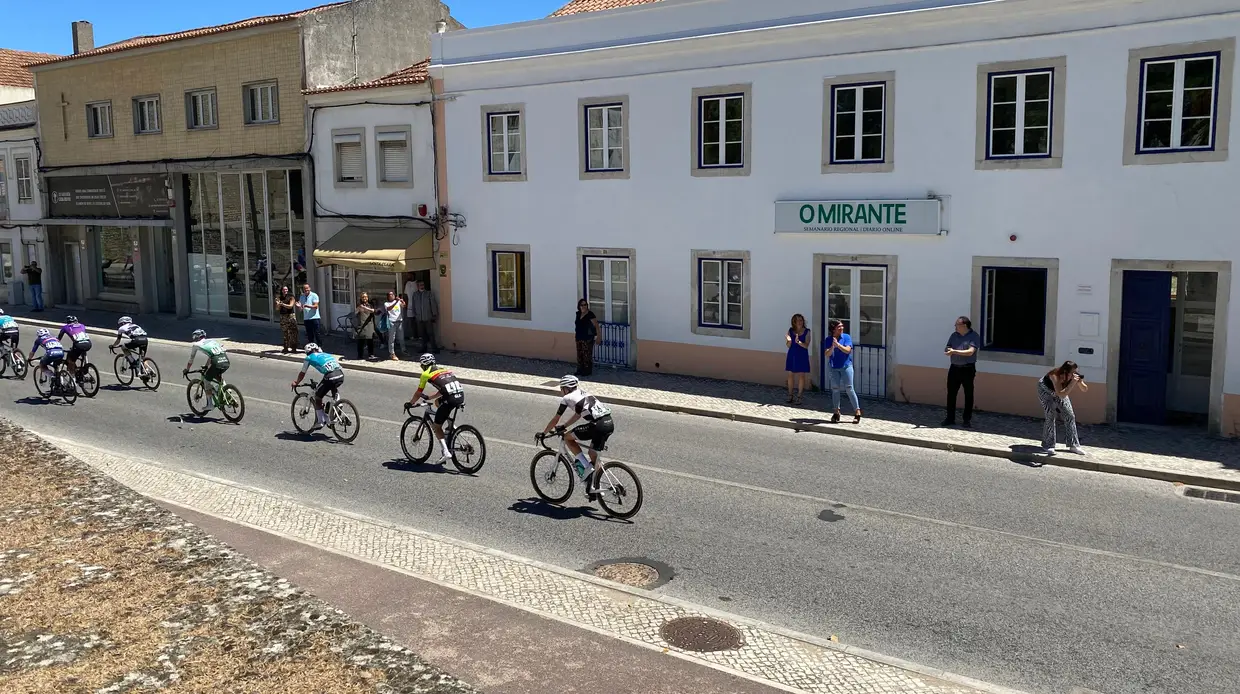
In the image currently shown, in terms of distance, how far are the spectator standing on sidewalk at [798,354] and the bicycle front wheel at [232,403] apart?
9304 millimetres

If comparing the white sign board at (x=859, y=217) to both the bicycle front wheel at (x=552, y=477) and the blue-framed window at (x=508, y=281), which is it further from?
the bicycle front wheel at (x=552, y=477)

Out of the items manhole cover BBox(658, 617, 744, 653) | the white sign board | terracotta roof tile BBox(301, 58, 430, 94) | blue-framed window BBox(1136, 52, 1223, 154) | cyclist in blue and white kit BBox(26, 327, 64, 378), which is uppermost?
terracotta roof tile BBox(301, 58, 430, 94)

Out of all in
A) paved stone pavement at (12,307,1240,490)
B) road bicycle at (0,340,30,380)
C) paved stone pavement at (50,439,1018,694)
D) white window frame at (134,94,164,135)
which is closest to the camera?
paved stone pavement at (50,439,1018,694)

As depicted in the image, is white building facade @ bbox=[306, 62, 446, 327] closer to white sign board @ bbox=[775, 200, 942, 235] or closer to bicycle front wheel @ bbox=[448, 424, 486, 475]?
white sign board @ bbox=[775, 200, 942, 235]

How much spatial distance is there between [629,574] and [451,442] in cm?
461

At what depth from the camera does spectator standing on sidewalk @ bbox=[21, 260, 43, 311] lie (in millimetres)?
Answer: 36156

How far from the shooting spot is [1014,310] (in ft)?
55.3

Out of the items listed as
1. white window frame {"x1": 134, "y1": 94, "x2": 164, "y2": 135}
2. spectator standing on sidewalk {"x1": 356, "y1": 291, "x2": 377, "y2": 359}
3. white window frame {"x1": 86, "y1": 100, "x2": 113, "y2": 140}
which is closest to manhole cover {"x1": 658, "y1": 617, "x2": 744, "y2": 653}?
spectator standing on sidewalk {"x1": 356, "y1": 291, "x2": 377, "y2": 359}

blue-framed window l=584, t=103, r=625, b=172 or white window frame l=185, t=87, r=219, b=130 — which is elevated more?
white window frame l=185, t=87, r=219, b=130

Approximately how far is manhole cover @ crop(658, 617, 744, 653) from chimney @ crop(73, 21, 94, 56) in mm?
38477

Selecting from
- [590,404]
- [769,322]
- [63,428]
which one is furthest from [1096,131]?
[63,428]

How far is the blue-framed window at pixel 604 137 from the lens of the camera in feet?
69.1

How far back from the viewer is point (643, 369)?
70.2 ft

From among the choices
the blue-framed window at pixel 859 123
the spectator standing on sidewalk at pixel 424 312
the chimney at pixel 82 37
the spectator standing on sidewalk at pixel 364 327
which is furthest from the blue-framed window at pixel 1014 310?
the chimney at pixel 82 37
